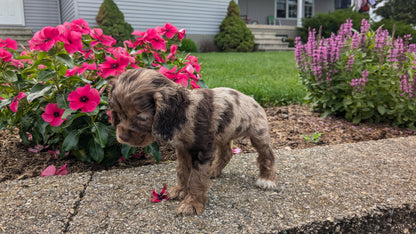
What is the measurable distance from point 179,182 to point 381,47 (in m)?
3.70

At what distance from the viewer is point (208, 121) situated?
2.08 metres

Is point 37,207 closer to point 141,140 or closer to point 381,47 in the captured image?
point 141,140

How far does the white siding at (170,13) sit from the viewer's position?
14750 millimetres

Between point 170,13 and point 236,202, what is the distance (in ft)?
50.6

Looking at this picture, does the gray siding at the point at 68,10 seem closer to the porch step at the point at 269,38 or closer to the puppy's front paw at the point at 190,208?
the porch step at the point at 269,38

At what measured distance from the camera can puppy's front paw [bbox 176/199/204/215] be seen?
2.17 meters

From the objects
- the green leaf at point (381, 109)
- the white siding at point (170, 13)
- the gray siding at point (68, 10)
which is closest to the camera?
the green leaf at point (381, 109)

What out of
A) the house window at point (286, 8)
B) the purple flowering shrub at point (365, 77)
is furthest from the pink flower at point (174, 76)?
the house window at point (286, 8)

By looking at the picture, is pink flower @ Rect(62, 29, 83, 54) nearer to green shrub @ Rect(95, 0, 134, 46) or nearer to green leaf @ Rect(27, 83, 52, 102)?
green leaf @ Rect(27, 83, 52, 102)

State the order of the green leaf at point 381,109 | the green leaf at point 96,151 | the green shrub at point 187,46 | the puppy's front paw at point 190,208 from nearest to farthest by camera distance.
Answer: the puppy's front paw at point 190,208
the green leaf at point 96,151
the green leaf at point 381,109
the green shrub at point 187,46

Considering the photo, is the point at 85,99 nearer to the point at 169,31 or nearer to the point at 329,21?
the point at 169,31

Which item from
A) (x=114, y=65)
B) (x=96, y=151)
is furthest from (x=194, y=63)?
(x=96, y=151)

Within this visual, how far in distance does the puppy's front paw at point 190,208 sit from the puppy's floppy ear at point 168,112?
0.54 meters

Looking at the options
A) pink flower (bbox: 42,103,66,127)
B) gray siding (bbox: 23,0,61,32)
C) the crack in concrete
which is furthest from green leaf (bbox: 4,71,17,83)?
gray siding (bbox: 23,0,61,32)
